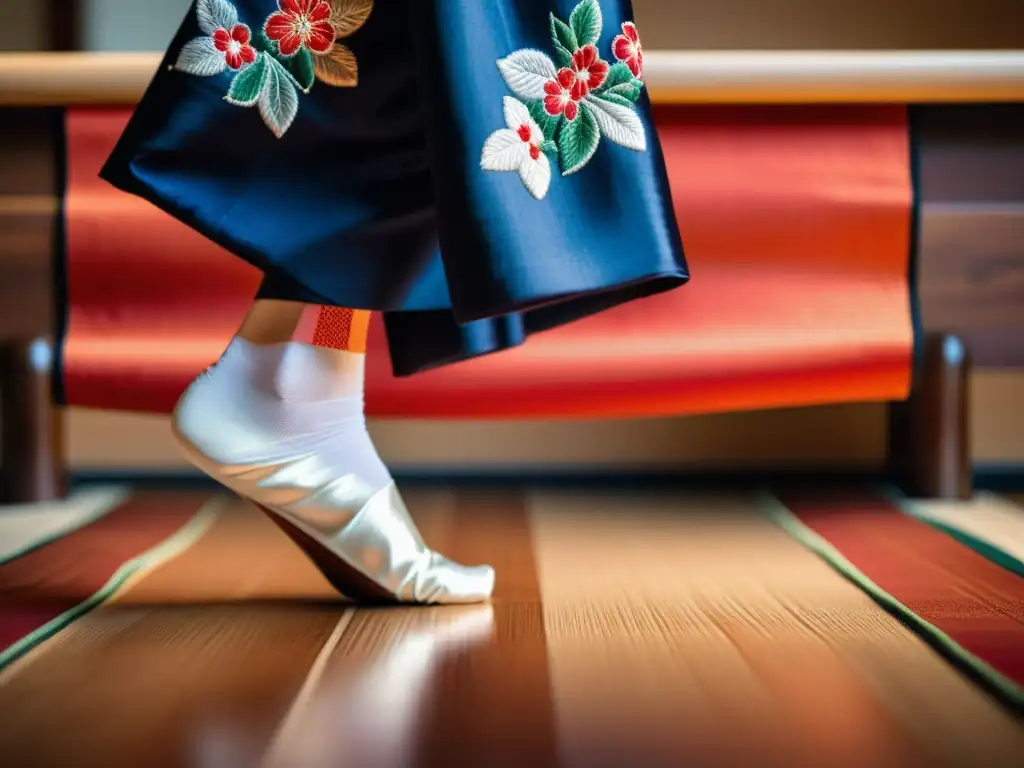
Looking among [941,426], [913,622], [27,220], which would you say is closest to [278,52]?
[913,622]

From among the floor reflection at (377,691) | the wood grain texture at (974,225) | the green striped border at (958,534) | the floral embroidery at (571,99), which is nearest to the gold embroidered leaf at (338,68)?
the floral embroidery at (571,99)

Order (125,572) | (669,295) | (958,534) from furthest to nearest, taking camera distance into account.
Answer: (669,295), (958,534), (125,572)

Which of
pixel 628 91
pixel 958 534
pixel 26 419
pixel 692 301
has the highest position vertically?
pixel 628 91

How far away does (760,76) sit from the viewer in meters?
1.00

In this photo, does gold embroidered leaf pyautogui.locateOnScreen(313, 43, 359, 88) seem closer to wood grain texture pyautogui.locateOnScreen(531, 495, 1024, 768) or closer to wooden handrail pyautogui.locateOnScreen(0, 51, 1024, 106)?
wood grain texture pyautogui.locateOnScreen(531, 495, 1024, 768)

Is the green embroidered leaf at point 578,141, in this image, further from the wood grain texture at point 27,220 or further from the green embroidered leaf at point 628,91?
the wood grain texture at point 27,220

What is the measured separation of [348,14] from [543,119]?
5.6 inches

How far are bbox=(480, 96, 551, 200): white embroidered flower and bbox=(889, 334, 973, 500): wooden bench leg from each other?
73cm

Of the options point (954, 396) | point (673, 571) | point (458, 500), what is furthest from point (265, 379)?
point (954, 396)

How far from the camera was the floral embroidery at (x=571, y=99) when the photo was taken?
0.51 metres

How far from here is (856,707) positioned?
47 centimetres

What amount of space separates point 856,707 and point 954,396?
720 mm

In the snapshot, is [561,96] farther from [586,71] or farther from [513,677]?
[513,677]

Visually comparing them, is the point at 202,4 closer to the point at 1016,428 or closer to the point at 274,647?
the point at 274,647
